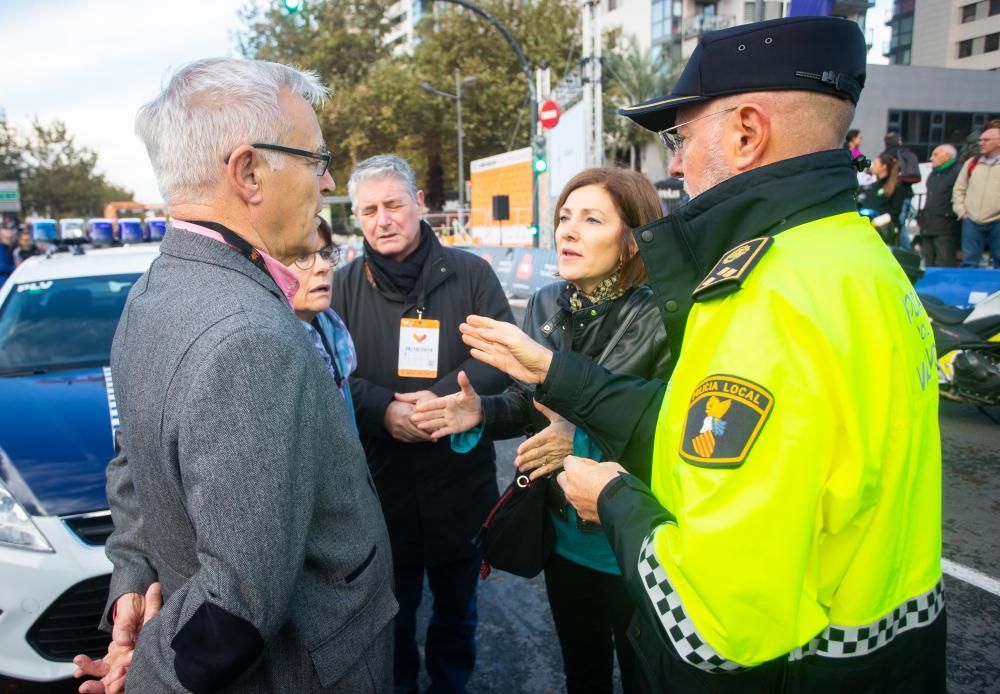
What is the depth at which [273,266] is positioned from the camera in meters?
1.39

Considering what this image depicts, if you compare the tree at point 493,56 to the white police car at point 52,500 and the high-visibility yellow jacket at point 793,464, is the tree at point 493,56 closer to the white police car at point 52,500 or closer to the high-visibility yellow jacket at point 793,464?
the white police car at point 52,500

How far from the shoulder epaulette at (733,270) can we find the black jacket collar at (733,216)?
81 millimetres

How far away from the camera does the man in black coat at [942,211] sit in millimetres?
9125

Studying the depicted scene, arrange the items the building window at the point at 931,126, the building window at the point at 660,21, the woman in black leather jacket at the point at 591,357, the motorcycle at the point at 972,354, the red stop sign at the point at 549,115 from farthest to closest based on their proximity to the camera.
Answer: the building window at the point at 660,21
the red stop sign at the point at 549,115
the building window at the point at 931,126
the motorcycle at the point at 972,354
the woman in black leather jacket at the point at 591,357

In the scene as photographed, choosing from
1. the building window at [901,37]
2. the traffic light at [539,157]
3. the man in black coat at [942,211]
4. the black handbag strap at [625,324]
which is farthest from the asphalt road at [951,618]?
the traffic light at [539,157]

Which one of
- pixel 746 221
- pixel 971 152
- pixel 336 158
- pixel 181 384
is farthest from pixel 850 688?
pixel 336 158

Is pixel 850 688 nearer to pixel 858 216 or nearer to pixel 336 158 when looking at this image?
pixel 858 216

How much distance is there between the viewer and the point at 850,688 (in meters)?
1.17

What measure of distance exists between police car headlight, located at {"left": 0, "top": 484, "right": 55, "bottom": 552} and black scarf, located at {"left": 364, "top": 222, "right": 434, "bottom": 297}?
173 centimetres

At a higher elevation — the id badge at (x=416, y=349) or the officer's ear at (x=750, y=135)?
the officer's ear at (x=750, y=135)

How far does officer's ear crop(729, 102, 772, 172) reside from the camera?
127 cm

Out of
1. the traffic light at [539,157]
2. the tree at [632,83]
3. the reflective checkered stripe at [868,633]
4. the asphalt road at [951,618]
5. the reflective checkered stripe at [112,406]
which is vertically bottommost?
the asphalt road at [951,618]

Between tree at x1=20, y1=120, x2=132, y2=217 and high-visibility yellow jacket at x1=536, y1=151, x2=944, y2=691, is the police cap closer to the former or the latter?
high-visibility yellow jacket at x1=536, y1=151, x2=944, y2=691

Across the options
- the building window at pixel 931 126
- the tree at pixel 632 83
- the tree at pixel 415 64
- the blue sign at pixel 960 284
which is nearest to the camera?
the blue sign at pixel 960 284
